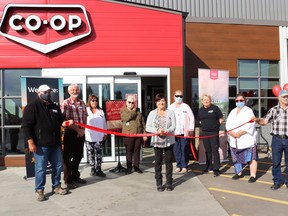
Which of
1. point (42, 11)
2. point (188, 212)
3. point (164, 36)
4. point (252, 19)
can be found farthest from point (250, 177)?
point (252, 19)

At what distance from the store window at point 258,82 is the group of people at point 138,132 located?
593 centimetres

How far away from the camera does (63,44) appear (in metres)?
8.20

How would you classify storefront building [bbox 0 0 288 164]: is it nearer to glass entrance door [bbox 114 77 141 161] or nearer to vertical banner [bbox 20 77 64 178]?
glass entrance door [bbox 114 77 141 161]

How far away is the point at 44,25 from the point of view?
26.8 feet

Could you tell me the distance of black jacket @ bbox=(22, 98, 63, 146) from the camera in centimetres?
517

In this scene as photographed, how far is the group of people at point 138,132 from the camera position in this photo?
17.5 ft

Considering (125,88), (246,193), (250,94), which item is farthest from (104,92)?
(250,94)

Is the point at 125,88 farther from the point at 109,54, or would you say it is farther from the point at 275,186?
the point at 275,186

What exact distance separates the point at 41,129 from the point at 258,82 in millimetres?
9758

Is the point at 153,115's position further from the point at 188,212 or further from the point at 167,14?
the point at 167,14

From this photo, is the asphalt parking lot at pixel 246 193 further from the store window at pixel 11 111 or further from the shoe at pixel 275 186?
the store window at pixel 11 111

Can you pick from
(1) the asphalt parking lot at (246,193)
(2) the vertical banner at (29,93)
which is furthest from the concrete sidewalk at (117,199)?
(2) the vertical banner at (29,93)

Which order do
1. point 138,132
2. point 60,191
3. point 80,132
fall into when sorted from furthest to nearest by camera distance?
point 138,132 → point 80,132 → point 60,191

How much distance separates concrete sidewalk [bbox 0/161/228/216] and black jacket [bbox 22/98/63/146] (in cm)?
104
